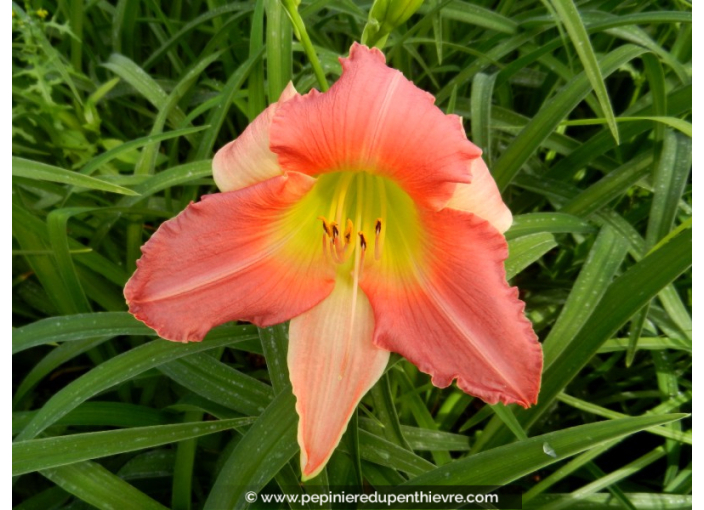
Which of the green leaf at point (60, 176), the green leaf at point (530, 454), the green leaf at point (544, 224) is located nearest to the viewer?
the green leaf at point (530, 454)

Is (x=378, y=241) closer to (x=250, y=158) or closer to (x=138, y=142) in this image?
(x=250, y=158)

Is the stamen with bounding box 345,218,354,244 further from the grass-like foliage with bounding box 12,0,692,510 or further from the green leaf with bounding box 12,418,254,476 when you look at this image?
the green leaf with bounding box 12,418,254,476

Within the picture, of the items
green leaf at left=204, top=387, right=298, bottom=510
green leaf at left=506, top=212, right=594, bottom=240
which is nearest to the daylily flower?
green leaf at left=204, top=387, right=298, bottom=510

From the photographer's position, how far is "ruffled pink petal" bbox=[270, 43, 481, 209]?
2.26 ft

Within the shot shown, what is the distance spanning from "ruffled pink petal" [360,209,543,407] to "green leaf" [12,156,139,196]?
411 mm

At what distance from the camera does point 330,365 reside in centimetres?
79

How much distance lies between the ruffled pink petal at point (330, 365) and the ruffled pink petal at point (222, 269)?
3 cm

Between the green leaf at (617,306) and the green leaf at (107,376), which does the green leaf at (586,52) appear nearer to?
the green leaf at (617,306)

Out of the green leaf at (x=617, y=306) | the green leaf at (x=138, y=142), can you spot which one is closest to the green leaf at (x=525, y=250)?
the green leaf at (x=617, y=306)

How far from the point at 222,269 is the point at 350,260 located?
18cm

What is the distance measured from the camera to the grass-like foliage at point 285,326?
2.97ft

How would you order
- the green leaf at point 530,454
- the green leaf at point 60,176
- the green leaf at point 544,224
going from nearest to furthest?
the green leaf at point 530,454
the green leaf at point 60,176
the green leaf at point 544,224

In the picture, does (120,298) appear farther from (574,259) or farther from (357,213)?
(574,259)

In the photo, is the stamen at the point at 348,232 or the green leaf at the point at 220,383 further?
the green leaf at the point at 220,383
